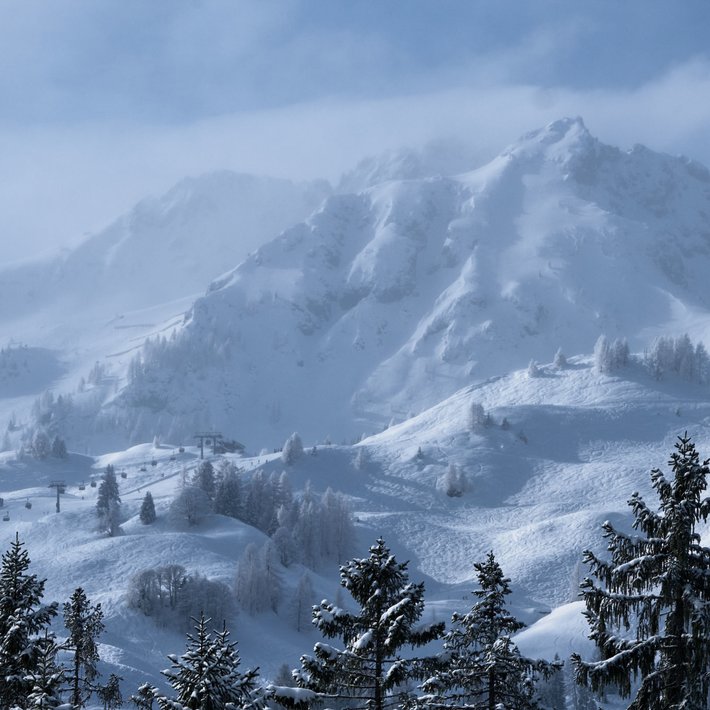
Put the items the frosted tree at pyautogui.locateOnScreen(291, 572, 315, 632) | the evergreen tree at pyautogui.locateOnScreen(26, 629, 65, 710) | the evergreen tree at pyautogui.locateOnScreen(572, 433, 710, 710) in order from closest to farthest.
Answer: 1. the evergreen tree at pyautogui.locateOnScreen(572, 433, 710, 710)
2. the evergreen tree at pyautogui.locateOnScreen(26, 629, 65, 710)
3. the frosted tree at pyautogui.locateOnScreen(291, 572, 315, 632)

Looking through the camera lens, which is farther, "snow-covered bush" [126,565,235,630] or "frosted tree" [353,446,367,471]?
"frosted tree" [353,446,367,471]

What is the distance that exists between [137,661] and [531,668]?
74.3 meters

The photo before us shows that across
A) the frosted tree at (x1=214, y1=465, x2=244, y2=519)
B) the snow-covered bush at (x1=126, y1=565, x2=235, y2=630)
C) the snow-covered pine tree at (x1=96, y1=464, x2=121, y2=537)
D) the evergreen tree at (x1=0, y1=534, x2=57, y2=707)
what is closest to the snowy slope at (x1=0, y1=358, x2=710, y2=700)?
the snow-covered bush at (x1=126, y1=565, x2=235, y2=630)

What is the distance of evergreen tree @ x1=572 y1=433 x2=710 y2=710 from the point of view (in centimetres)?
1730

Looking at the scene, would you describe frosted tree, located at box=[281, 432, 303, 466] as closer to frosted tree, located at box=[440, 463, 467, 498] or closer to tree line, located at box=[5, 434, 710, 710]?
frosted tree, located at box=[440, 463, 467, 498]

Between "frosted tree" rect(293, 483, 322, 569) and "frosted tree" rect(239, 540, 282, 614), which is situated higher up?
"frosted tree" rect(293, 483, 322, 569)

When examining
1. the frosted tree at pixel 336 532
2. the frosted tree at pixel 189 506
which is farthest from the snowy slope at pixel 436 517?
the frosted tree at pixel 336 532

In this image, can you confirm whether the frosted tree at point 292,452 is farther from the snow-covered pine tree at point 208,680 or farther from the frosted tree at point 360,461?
the snow-covered pine tree at point 208,680

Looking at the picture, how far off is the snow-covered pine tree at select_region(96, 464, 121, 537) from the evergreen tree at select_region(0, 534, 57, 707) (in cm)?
11379

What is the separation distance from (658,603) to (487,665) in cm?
367

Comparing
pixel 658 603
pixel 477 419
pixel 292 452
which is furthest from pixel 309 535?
pixel 658 603

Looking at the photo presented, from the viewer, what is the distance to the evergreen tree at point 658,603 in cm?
1730

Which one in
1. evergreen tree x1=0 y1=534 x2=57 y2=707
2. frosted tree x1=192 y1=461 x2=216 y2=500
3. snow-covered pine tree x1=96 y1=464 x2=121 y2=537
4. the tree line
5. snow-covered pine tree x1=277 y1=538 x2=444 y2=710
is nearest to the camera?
the tree line

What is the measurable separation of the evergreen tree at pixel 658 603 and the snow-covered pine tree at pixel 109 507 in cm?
12232
